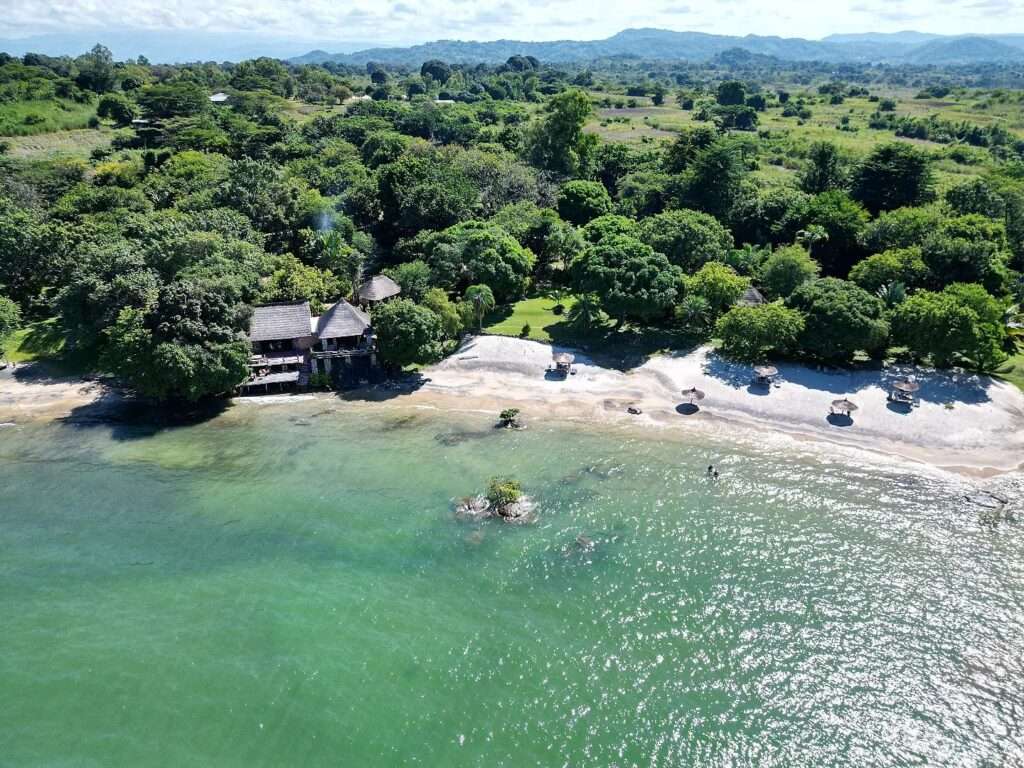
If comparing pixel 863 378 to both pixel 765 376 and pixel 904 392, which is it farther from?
pixel 765 376

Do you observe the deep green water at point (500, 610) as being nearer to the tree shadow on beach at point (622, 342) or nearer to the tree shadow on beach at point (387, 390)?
the tree shadow on beach at point (387, 390)

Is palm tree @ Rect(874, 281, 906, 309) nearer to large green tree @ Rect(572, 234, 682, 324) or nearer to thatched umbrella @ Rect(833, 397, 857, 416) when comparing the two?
thatched umbrella @ Rect(833, 397, 857, 416)

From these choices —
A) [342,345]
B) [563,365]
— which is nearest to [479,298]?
[563,365]

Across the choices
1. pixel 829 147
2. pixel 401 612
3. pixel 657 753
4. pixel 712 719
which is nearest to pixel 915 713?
pixel 712 719

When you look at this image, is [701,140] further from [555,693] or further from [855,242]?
[555,693]

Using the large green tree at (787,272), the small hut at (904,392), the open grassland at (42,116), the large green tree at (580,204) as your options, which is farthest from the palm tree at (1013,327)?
the open grassland at (42,116)
